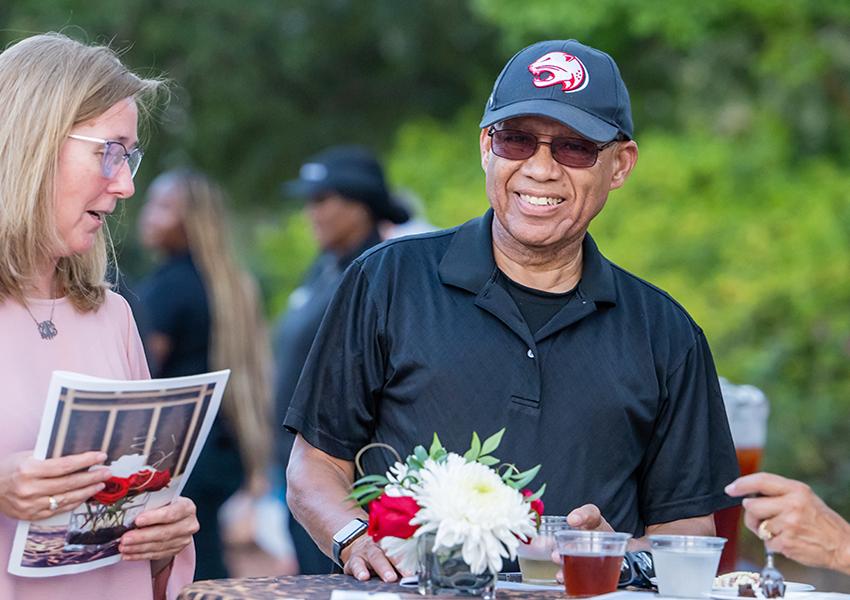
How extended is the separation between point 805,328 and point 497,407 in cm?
665

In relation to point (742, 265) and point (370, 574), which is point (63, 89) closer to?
point (370, 574)

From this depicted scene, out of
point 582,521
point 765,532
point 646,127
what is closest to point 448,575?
point 582,521

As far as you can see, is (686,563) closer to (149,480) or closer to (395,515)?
(395,515)

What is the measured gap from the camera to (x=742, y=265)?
1022cm

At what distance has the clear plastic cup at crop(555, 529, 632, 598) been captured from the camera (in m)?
3.00

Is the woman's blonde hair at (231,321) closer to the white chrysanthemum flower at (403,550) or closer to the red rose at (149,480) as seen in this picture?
the red rose at (149,480)

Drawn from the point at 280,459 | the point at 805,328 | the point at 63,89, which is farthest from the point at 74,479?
the point at 805,328

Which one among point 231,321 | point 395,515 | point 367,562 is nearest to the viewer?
point 395,515

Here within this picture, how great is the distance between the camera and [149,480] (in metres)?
3.21

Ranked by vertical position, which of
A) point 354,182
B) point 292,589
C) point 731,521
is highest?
point 354,182

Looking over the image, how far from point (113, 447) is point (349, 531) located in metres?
0.61

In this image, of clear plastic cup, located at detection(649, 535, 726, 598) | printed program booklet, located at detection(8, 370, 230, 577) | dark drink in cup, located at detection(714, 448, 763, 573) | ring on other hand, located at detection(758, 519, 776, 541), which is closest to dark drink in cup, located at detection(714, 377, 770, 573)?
dark drink in cup, located at detection(714, 448, 763, 573)

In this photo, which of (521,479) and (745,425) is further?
(745,425)

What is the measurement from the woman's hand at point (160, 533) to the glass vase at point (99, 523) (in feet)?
0.07
